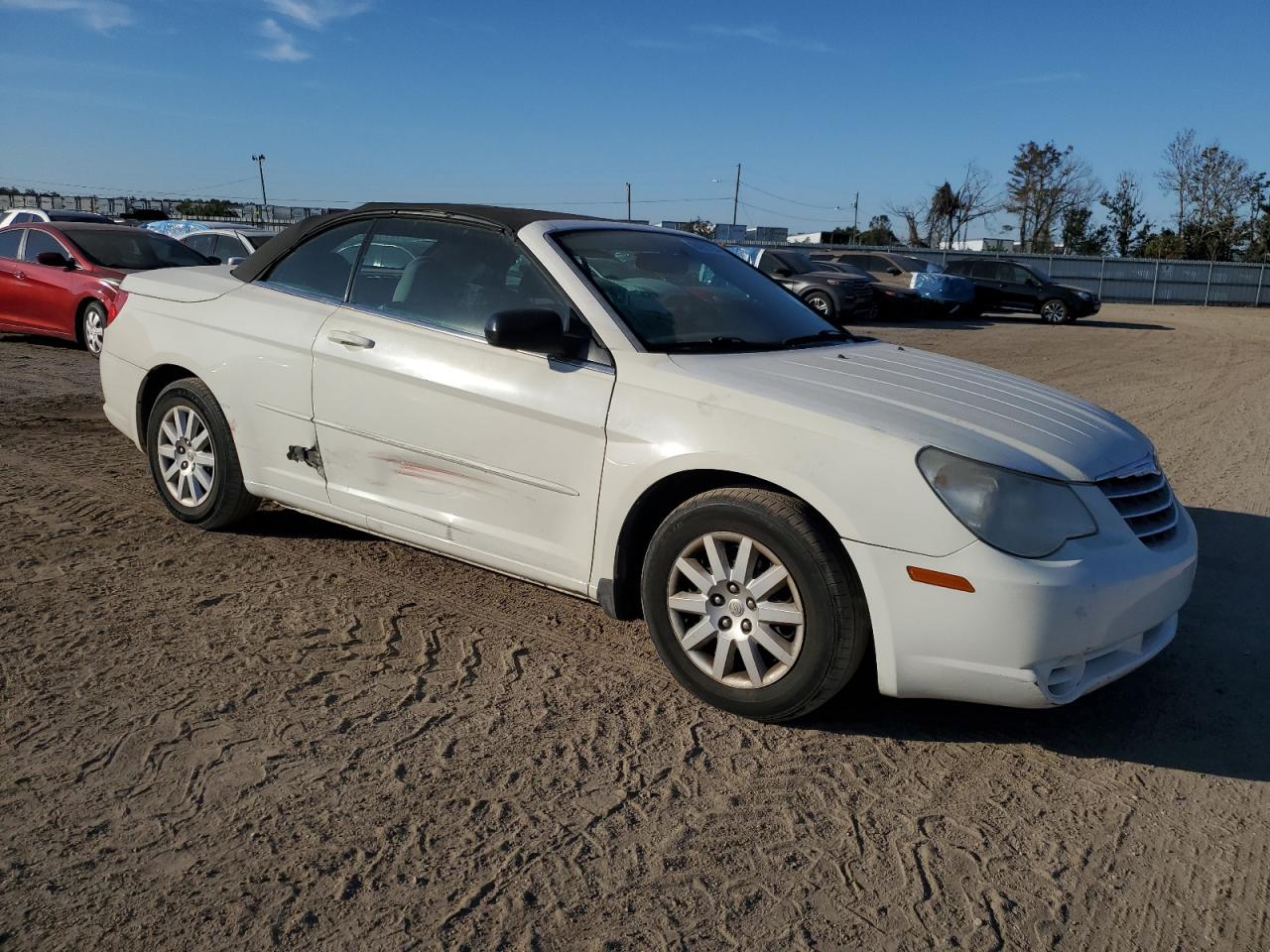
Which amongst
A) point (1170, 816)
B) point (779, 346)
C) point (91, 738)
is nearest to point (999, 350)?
point (779, 346)

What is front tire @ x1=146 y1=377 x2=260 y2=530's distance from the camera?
491cm

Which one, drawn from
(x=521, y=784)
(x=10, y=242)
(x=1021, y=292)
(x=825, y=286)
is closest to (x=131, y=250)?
(x=10, y=242)

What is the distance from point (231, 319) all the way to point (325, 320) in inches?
24.0

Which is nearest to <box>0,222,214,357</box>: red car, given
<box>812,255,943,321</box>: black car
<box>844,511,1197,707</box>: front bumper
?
<box>844,511,1197,707</box>: front bumper

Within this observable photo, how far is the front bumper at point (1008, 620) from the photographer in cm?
310

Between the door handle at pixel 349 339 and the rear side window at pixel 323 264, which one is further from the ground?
the rear side window at pixel 323 264

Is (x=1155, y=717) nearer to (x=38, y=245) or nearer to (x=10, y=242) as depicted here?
(x=38, y=245)

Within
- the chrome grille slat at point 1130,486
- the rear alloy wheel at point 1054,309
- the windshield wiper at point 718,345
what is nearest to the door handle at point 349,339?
the windshield wiper at point 718,345

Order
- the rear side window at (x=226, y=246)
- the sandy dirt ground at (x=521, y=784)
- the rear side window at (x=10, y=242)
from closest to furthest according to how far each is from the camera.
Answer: the sandy dirt ground at (x=521, y=784) < the rear side window at (x=10, y=242) < the rear side window at (x=226, y=246)

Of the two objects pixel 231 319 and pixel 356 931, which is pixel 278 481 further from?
pixel 356 931

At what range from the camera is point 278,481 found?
474cm

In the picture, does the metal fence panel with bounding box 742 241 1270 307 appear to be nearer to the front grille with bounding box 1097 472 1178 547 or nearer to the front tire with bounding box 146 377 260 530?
the front tire with bounding box 146 377 260 530

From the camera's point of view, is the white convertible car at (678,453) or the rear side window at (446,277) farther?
the rear side window at (446,277)

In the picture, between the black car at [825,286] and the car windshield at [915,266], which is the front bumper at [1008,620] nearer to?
the black car at [825,286]
